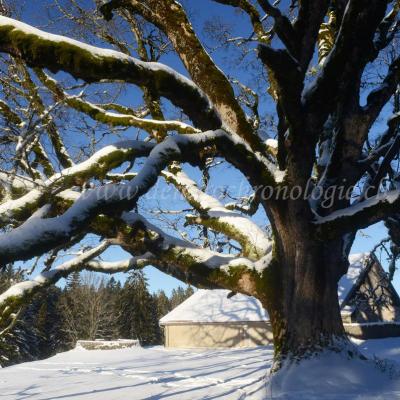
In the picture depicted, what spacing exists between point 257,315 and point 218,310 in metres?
3.14

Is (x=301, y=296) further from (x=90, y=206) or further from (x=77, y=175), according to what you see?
(x=77, y=175)

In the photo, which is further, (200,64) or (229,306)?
(229,306)

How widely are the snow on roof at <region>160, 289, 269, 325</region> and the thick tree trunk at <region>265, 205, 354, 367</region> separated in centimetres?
1608

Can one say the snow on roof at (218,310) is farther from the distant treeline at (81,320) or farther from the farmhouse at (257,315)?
the distant treeline at (81,320)

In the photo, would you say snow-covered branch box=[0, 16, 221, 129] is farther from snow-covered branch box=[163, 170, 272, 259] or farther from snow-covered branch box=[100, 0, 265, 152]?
snow-covered branch box=[163, 170, 272, 259]

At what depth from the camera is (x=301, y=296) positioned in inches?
214

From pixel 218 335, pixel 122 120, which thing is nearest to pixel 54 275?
pixel 122 120

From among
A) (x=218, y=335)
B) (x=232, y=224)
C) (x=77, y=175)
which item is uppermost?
(x=77, y=175)

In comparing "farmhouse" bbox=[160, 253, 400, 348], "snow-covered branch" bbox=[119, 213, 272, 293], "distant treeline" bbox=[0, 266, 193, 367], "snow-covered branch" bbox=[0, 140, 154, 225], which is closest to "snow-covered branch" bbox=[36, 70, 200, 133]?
"snow-covered branch" bbox=[0, 140, 154, 225]

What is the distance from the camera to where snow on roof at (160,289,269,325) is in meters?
22.3

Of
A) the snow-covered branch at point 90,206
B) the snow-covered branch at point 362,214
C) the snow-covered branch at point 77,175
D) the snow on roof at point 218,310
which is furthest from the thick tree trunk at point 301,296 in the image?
the snow on roof at point 218,310

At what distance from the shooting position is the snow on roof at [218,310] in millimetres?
22266

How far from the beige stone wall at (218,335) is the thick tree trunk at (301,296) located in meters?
16.8

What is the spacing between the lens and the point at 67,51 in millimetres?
3525
